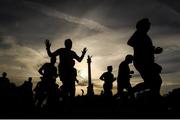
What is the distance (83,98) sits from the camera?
1805 centimetres

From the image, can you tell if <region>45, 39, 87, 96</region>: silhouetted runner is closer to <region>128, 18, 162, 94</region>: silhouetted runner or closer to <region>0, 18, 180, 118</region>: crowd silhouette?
<region>0, 18, 180, 118</region>: crowd silhouette

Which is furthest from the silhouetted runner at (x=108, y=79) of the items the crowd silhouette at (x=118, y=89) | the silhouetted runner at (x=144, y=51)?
the silhouetted runner at (x=144, y=51)

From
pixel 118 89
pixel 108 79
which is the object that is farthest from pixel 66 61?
pixel 108 79

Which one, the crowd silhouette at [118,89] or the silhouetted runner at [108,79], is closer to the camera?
the crowd silhouette at [118,89]

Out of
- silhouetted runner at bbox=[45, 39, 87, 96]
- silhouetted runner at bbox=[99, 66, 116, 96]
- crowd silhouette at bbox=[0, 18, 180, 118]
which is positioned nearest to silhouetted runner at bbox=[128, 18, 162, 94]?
crowd silhouette at bbox=[0, 18, 180, 118]

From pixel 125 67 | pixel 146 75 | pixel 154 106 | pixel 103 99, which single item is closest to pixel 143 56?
pixel 146 75

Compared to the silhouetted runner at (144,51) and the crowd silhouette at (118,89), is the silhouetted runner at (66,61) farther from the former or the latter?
the silhouetted runner at (144,51)

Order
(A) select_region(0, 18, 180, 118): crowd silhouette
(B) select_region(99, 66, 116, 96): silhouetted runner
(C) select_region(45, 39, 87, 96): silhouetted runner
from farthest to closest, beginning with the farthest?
(B) select_region(99, 66, 116, 96): silhouetted runner
(C) select_region(45, 39, 87, 96): silhouetted runner
(A) select_region(0, 18, 180, 118): crowd silhouette

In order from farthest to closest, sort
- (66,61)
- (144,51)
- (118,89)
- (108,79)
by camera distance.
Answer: (108,79), (118,89), (66,61), (144,51)

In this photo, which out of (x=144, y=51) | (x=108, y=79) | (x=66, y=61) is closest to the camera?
(x=144, y=51)

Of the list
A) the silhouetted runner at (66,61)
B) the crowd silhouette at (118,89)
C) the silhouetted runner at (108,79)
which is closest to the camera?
the crowd silhouette at (118,89)

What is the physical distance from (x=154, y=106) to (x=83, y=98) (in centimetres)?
1027

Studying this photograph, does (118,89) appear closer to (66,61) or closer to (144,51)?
(66,61)

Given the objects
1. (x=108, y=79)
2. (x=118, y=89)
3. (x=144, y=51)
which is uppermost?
(x=108, y=79)
